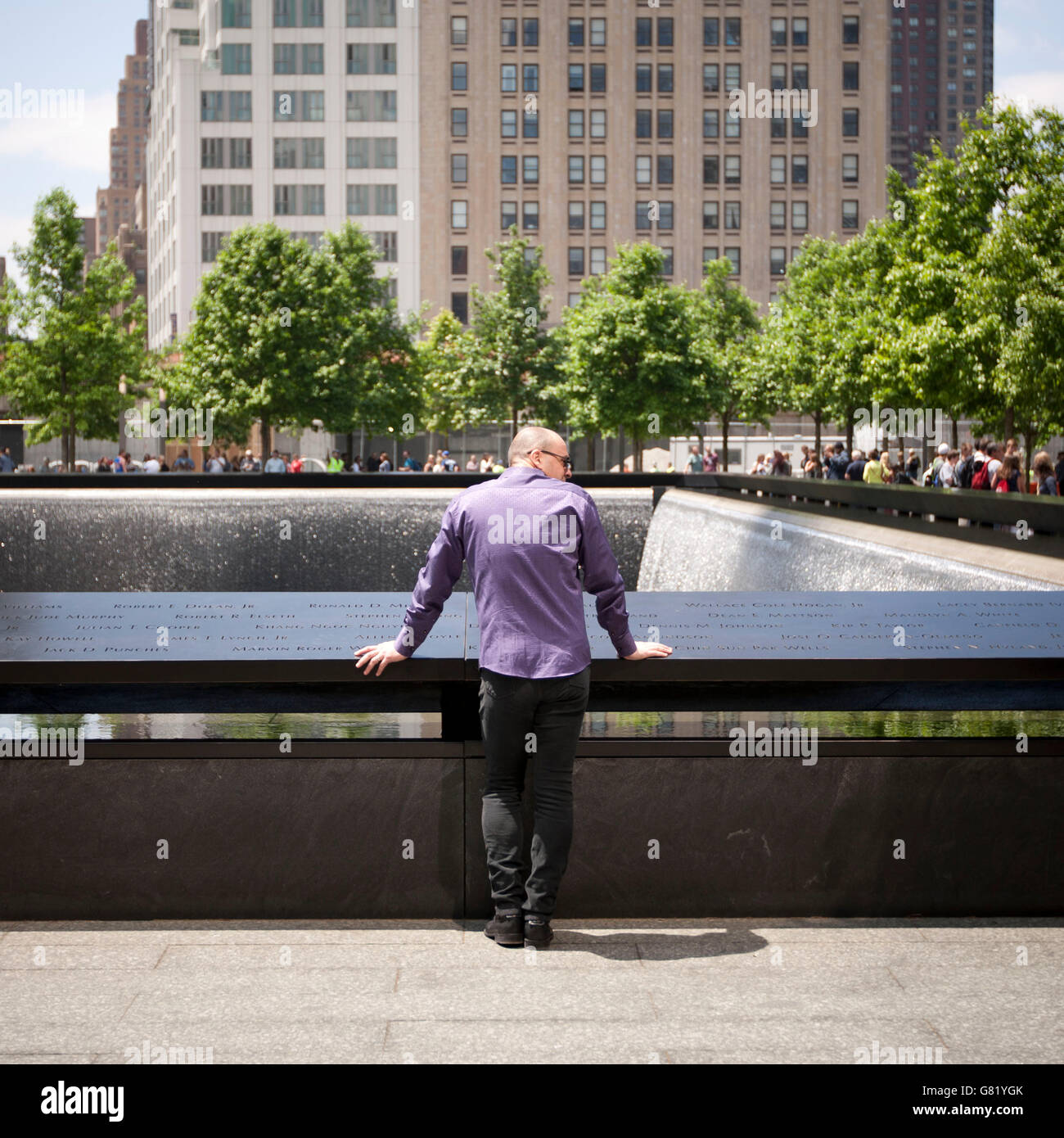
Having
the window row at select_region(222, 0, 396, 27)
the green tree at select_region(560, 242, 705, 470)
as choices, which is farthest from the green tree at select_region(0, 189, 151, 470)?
the window row at select_region(222, 0, 396, 27)

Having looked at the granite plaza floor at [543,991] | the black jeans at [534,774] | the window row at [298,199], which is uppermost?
the window row at [298,199]

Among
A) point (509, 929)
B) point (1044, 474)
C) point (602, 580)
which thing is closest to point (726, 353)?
point (1044, 474)

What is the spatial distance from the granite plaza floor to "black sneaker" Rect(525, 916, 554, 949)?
4 centimetres

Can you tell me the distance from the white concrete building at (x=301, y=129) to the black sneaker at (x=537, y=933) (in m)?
86.7

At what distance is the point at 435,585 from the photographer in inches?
179

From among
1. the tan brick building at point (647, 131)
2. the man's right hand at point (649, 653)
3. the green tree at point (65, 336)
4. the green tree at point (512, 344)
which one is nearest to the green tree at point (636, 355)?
the green tree at point (512, 344)

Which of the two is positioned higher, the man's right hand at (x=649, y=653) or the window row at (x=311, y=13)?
the window row at (x=311, y=13)

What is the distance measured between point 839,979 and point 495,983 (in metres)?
1.04

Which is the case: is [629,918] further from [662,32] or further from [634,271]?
[662,32]

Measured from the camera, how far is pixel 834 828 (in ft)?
15.7

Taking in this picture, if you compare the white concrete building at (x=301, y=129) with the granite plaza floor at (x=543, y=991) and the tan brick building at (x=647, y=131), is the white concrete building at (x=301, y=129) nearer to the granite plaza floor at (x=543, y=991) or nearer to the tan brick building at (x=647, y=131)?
the tan brick building at (x=647, y=131)

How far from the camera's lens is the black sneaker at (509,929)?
14.9ft

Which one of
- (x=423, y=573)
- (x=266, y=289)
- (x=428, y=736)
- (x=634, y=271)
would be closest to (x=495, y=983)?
(x=428, y=736)

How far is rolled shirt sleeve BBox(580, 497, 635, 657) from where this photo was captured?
14.9ft
